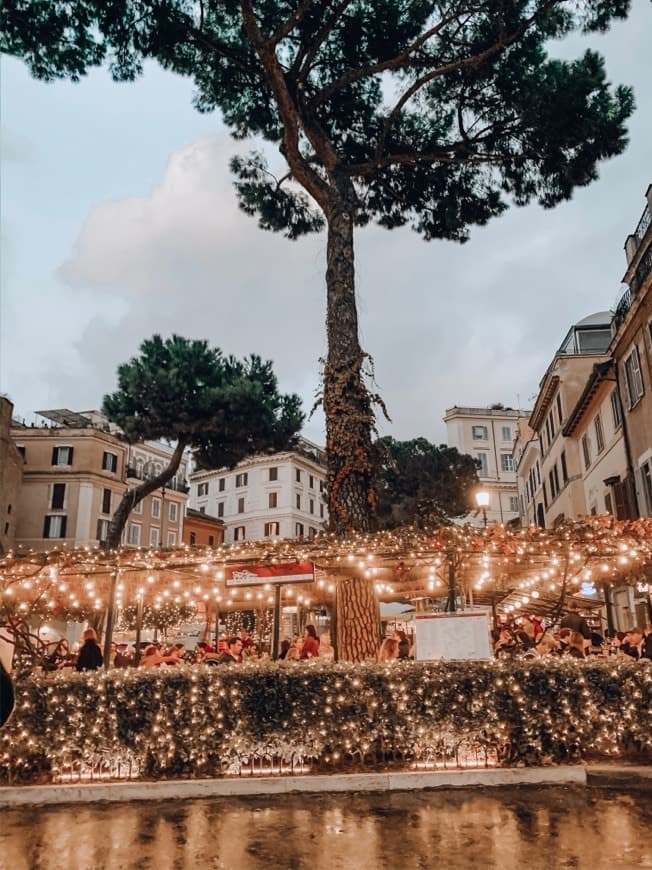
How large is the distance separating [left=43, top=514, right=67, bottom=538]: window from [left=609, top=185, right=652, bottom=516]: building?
37083mm

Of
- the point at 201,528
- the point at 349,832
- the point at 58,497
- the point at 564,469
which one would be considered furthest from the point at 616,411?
the point at 201,528

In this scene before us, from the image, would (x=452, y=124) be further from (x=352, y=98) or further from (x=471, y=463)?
(x=471, y=463)

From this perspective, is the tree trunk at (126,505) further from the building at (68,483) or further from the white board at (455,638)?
the building at (68,483)

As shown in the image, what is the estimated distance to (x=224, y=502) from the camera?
63125 mm

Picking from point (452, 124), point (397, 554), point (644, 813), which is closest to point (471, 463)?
point (452, 124)

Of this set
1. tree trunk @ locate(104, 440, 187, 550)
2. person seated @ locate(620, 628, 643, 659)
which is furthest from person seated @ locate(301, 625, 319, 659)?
tree trunk @ locate(104, 440, 187, 550)

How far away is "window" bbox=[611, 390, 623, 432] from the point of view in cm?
1980

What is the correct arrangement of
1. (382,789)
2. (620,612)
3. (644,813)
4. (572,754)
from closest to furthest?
(644,813), (382,789), (572,754), (620,612)

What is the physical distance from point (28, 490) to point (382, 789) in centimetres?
4377

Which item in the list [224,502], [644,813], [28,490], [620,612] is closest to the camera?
[644,813]

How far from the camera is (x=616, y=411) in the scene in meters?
20.2

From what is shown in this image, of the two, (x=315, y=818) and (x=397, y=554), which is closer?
(x=315, y=818)

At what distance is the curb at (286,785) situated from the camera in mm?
6945

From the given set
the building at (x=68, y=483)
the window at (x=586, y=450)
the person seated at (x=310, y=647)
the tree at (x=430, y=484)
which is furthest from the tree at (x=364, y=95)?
the building at (x=68, y=483)
